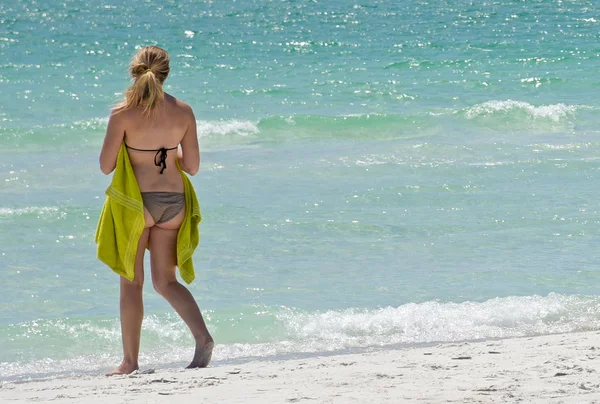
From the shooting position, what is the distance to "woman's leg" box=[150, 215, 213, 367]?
4.90 meters

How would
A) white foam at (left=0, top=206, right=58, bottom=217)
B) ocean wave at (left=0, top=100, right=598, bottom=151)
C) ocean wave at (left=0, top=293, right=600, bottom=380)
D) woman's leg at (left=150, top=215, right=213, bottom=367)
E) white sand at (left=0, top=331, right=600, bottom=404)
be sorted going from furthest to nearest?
ocean wave at (left=0, top=100, right=598, bottom=151) < white foam at (left=0, top=206, right=58, bottom=217) < ocean wave at (left=0, top=293, right=600, bottom=380) < woman's leg at (left=150, top=215, right=213, bottom=367) < white sand at (left=0, top=331, right=600, bottom=404)

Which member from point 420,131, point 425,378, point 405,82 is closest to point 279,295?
point 425,378

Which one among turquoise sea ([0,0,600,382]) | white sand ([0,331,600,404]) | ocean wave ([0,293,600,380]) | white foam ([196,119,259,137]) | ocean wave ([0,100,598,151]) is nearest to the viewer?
white sand ([0,331,600,404])

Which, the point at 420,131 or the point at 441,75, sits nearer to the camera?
the point at 420,131

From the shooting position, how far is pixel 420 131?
14.1 metres

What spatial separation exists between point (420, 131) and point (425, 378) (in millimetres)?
10037

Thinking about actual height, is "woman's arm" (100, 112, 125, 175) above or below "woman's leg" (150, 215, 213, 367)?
above

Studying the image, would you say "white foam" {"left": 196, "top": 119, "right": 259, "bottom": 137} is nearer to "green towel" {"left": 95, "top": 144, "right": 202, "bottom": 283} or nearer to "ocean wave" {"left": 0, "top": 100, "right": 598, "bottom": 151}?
"ocean wave" {"left": 0, "top": 100, "right": 598, "bottom": 151}

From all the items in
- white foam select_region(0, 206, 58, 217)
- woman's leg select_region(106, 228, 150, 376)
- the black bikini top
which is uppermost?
the black bikini top

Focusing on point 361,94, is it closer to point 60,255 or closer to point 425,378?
point 60,255

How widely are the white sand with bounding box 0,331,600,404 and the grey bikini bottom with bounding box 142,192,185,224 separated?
0.75 m

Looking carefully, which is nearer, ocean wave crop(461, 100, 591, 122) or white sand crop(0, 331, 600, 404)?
white sand crop(0, 331, 600, 404)

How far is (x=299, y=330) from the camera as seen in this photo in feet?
20.1

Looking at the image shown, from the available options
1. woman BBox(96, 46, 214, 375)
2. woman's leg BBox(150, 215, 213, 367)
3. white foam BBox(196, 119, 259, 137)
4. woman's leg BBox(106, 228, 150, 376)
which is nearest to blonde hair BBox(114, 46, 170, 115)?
woman BBox(96, 46, 214, 375)
